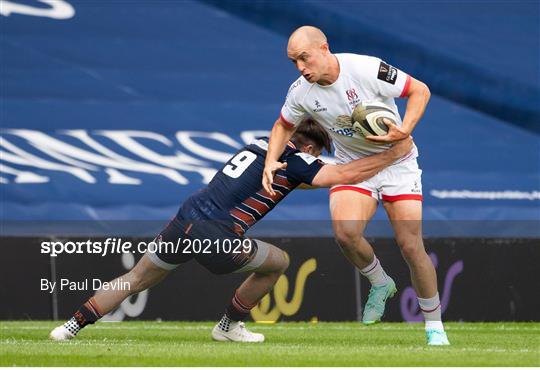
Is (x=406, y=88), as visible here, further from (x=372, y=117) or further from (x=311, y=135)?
(x=311, y=135)

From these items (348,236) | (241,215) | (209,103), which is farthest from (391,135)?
(209,103)

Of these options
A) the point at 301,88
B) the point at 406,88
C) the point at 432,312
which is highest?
the point at 406,88

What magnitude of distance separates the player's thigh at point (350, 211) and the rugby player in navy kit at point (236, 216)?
10 centimetres

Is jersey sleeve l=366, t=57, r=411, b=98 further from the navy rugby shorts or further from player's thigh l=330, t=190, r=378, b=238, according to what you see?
the navy rugby shorts

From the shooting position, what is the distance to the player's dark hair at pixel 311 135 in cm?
788

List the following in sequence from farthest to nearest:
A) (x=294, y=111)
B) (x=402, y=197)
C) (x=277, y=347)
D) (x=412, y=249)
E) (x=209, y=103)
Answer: (x=209, y=103), (x=294, y=111), (x=402, y=197), (x=412, y=249), (x=277, y=347)

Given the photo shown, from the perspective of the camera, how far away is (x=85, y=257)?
10820 millimetres

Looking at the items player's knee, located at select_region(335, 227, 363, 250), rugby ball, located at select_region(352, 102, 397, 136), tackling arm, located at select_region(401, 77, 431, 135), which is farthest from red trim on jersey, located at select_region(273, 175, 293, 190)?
tackling arm, located at select_region(401, 77, 431, 135)

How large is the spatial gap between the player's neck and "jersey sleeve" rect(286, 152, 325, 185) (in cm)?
49

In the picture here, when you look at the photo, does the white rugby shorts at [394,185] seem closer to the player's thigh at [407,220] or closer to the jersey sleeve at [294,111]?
the player's thigh at [407,220]

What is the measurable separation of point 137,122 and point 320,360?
6.47 m

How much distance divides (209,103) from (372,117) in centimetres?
541

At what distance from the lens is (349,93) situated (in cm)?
750

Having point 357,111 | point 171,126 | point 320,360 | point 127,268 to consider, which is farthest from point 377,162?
point 171,126
